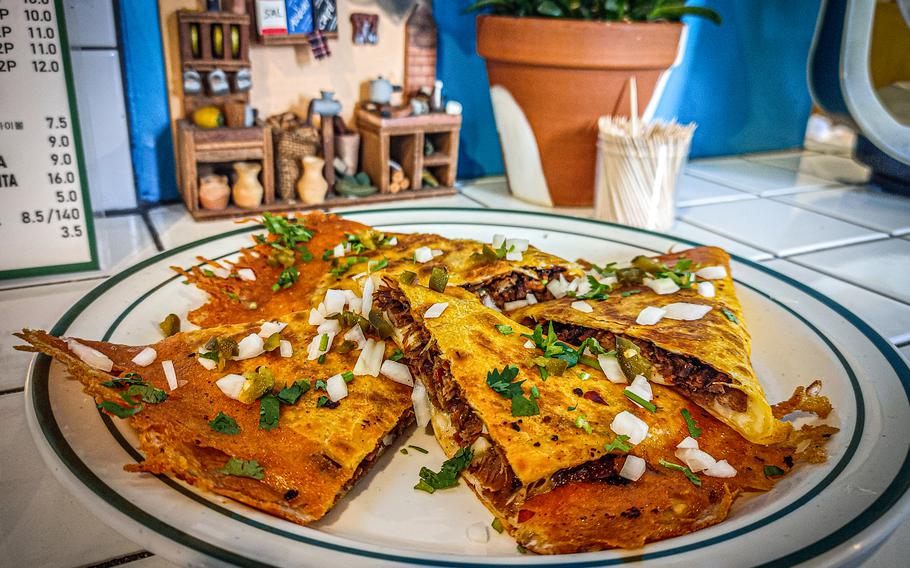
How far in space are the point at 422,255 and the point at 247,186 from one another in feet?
3.11

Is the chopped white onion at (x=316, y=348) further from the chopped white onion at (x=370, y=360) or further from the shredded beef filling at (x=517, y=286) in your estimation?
the shredded beef filling at (x=517, y=286)

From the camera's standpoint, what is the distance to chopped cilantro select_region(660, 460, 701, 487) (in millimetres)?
957

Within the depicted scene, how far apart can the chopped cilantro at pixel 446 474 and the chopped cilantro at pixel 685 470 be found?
28 centimetres

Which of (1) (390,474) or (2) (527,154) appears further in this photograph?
(2) (527,154)

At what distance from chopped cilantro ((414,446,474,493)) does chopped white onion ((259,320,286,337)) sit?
39 cm

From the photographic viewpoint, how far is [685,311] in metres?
1.32

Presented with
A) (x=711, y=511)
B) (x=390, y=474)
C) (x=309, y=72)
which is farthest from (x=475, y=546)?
(x=309, y=72)

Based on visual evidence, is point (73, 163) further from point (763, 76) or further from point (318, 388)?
point (763, 76)

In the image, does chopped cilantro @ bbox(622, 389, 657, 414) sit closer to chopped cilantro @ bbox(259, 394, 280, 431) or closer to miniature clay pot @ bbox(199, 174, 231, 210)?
chopped cilantro @ bbox(259, 394, 280, 431)

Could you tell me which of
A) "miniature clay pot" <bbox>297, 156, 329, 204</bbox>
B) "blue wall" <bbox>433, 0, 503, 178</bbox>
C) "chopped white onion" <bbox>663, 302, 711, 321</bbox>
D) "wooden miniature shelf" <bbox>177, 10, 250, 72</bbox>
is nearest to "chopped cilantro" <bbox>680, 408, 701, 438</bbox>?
"chopped white onion" <bbox>663, 302, 711, 321</bbox>

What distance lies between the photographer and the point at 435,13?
2578 millimetres

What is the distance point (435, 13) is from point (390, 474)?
2.03 m

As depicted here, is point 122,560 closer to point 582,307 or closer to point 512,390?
point 512,390

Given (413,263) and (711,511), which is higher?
(413,263)
